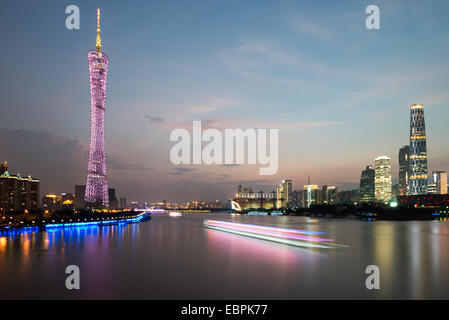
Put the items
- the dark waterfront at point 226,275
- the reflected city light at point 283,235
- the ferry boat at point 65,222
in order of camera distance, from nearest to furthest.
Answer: the dark waterfront at point 226,275, the reflected city light at point 283,235, the ferry boat at point 65,222

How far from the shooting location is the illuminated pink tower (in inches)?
3927

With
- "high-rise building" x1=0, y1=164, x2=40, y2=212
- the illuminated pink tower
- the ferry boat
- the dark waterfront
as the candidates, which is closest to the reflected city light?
the dark waterfront

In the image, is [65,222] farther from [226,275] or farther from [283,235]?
[226,275]

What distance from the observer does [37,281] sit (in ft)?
70.1

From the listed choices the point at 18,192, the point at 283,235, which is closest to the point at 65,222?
the point at 283,235

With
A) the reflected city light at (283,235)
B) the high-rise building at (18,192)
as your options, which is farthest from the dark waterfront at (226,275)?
the high-rise building at (18,192)

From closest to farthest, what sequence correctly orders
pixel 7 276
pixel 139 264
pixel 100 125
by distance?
pixel 7 276 < pixel 139 264 < pixel 100 125

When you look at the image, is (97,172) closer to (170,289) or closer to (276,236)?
(276,236)

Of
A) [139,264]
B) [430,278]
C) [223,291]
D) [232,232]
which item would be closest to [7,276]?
[139,264]

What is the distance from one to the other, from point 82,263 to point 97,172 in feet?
259

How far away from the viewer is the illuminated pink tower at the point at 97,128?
9975 cm

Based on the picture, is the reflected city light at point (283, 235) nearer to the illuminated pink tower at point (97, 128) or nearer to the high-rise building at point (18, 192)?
the illuminated pink tower at point (97, 128)

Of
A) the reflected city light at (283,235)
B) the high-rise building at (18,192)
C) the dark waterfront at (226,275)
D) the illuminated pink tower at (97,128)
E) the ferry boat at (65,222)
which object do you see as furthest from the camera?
the high-rise building at (18,192)

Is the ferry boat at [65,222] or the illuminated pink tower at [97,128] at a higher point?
the illuminated pink tower at [97,128]
